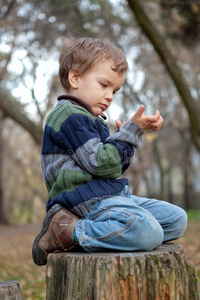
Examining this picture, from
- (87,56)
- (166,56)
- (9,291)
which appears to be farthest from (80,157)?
(166,56)

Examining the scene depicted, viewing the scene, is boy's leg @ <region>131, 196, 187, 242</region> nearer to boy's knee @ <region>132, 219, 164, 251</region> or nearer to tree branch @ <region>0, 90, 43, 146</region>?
boy's knee @ <region>132, 219, 164, 251</region>

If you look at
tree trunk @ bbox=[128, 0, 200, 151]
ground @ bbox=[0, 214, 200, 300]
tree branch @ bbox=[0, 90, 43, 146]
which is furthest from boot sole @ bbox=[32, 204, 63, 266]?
tree branch @ bbox=[0, 90, 43, 146]

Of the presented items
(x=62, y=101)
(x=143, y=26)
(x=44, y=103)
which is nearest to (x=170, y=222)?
(x=62, y=101)

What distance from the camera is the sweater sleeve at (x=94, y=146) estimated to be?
2.10 metres

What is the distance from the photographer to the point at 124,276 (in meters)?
1.91

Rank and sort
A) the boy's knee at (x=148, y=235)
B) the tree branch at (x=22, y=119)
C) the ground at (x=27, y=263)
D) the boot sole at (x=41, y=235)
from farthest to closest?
the tree branch at (x=22, y=119) < the ground at (x=27, y=263) < the boot sole at (x=41, y=235) < the boy's knee at (x=148, y=235)

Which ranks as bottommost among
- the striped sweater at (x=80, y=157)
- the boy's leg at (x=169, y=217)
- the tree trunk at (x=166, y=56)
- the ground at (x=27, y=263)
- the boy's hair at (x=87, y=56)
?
the ground at (x=27, y=263)

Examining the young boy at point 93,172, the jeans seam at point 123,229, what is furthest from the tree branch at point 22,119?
the jeans seam at point 123,229

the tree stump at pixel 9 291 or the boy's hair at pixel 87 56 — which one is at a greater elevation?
the boy's hair at pixel 87 56

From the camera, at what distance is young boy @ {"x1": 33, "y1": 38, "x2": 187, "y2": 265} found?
206 centimetres

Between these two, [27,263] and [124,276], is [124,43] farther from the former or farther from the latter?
[124,276]

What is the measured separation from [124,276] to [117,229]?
25 cm

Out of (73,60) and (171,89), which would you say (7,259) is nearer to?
(73,60)

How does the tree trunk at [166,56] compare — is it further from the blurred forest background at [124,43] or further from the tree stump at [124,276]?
the tree stump at [124,276]
